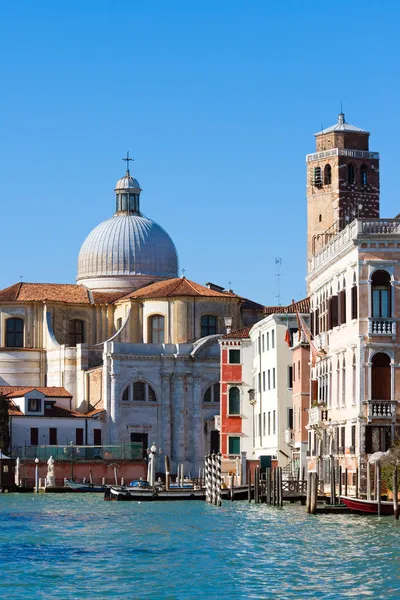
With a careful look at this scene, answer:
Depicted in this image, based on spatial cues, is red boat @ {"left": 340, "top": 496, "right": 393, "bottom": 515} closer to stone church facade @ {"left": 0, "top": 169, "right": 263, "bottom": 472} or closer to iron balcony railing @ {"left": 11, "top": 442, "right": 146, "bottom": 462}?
iron balcony railing @ {"left": 11, "top": 442, "right": 146, "bottom": 462}

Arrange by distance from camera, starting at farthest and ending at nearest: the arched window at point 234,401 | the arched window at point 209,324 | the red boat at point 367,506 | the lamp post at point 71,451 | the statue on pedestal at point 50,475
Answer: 1. the arched window at point 209,324
2. the lamp post at point 71,451
3. the statue on pedestal at point 50,475
4. the arched window at point 234,401
5. the red boat at point 367,506

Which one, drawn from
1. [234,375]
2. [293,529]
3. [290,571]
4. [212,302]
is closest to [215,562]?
[290,571]

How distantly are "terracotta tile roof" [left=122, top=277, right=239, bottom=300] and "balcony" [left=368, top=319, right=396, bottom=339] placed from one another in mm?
34309

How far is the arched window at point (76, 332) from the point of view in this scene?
77.9 meters

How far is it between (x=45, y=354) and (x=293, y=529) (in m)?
43.7

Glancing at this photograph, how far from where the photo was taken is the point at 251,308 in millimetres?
77812

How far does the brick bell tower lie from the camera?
2808 inches

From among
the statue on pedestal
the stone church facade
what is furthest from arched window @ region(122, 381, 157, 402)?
the statue on pedestal

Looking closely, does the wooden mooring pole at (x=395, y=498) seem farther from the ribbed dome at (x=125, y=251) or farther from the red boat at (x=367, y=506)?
the ribbed dome at (x=125, y=251)

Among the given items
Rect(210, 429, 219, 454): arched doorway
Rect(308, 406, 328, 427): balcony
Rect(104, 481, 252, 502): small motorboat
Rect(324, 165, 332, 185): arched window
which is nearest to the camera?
Rect(308, 406, 328, 427): balcony

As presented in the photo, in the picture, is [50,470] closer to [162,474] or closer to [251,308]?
[162,474]

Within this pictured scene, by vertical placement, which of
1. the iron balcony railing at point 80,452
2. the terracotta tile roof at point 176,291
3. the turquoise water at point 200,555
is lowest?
the turquoise water at point 200,555

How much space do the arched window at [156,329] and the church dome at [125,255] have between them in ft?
15.1

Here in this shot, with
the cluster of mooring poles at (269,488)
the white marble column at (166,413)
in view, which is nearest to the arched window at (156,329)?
the white marble column at (166,413)
